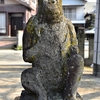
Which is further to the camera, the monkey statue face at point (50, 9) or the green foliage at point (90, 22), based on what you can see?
the green foliage at point (90, 22)

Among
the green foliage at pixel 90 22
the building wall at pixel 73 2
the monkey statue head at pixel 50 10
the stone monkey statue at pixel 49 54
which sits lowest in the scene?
the stone monkey statue at pixel 49 54

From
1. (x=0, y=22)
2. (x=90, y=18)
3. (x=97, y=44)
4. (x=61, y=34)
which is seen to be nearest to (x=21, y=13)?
(x=0, y=22)

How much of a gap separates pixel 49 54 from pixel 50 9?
1.92 feet

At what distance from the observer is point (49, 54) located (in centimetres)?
297

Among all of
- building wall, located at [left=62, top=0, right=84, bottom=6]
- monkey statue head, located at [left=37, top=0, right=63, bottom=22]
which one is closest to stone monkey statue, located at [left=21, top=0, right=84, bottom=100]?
monkey statue head, located at [left=37, top=0, right=63, bottom=22]

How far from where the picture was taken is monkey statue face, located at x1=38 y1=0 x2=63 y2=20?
111 inches

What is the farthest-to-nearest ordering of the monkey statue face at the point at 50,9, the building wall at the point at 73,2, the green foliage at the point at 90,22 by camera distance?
the green foliage at the point at 90,22 → the building wall at the point at 73,2 → the monkey statue face at the point at 50,9

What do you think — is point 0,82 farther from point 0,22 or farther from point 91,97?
point 0,22

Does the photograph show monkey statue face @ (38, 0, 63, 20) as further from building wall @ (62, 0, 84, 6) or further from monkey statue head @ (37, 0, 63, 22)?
building wall @ (62, 0, 84, 6)

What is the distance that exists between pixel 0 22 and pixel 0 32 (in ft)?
3.65

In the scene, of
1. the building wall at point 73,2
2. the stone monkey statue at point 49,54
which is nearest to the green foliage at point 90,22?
the building wall at point 73,2

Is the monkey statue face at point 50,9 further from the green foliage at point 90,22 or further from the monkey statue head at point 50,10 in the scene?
the green foliage at point 90,22

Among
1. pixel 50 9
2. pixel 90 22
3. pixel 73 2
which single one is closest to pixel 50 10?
pixel 50 9

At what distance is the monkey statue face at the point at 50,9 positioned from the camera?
111 inches
